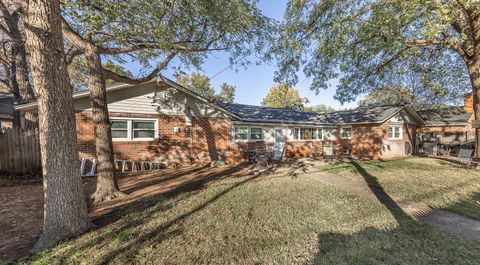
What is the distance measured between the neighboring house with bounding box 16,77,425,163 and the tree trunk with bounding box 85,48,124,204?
4.18 meters

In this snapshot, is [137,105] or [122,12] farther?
[137,105]

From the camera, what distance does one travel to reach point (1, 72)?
13.9 m

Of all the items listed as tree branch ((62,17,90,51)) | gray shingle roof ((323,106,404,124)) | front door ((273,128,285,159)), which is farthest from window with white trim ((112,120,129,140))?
gray shingle roof ((323,106,404,124))

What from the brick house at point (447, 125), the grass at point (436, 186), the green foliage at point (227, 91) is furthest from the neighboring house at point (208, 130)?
the green foliage at point (227, 91)

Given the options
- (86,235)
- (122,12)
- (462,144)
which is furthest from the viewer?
(462,144)

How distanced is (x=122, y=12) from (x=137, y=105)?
4.97 meters

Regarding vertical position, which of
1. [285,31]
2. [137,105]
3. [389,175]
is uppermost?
[285,31]

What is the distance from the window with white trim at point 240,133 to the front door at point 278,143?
2677mm

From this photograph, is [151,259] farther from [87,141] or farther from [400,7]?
[400,7]

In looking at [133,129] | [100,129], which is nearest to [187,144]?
[133,129]

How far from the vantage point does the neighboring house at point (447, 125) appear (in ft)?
74.1

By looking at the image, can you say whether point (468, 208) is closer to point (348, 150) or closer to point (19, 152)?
point (348, 150)

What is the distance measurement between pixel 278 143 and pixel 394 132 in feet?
34.3

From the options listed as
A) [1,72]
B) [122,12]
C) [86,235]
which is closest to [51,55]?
[86,235]
